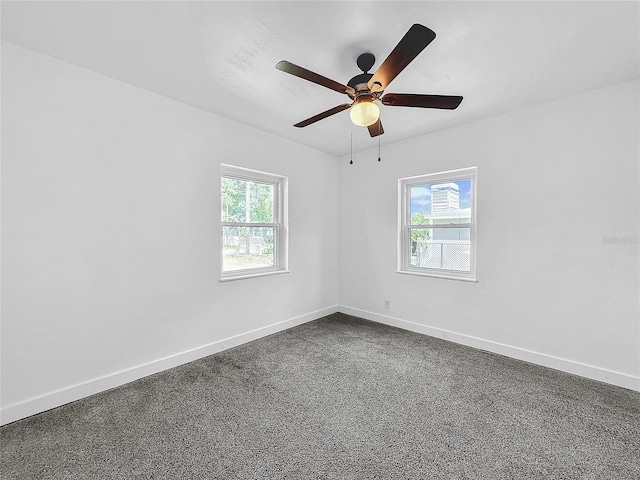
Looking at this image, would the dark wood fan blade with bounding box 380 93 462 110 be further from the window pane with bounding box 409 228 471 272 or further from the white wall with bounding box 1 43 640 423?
the window pane with bounding box 409 228 471 272

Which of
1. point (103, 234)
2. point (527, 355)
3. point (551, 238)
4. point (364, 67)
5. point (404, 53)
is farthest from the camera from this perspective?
point (527, 355)

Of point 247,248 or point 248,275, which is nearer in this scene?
point 248,275

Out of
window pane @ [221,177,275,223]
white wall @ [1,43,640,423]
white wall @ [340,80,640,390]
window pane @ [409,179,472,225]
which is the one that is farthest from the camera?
window pane @ [409,179,472,225]

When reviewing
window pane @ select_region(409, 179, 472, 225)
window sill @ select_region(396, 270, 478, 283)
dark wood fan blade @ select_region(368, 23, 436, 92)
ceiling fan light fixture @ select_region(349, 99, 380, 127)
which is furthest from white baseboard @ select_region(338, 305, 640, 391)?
dark wood fan blade @ select_region(368, 23, 436, 92)

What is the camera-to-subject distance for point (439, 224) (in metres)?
3.54

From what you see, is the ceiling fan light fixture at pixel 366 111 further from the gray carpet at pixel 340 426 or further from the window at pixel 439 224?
the gray carpet at pixel 340 426

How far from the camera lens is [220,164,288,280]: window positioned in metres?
3.26

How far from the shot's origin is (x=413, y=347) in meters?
3.16

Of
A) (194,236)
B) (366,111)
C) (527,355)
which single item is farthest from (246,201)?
(527,355)

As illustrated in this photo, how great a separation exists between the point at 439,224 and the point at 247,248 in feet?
7.83

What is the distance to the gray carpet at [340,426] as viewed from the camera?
60.7 inches

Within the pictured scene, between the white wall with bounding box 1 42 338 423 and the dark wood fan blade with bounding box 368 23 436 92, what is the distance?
75.4 inches

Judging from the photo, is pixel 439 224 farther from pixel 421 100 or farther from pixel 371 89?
pixel 371 89

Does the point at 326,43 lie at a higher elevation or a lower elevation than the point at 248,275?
higher
